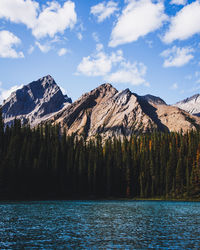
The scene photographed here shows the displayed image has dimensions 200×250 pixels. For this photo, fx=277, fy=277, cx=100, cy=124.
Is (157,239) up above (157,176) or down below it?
below

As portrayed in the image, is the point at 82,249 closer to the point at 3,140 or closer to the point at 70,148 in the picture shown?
the point at 70,148

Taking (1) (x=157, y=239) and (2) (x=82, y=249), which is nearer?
(2) (x=82, y=249)

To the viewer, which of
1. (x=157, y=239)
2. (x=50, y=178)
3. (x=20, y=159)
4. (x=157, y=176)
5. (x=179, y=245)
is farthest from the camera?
(x=157, y=176)

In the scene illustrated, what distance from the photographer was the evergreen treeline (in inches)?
4175

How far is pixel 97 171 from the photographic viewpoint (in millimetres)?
123938

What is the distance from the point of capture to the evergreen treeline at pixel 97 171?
4175 inches

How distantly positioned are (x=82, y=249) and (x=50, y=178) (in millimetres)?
94011

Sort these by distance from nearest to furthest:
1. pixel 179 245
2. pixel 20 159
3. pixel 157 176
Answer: pixel 179 245 → pixel 20 159 → pixel 157 176

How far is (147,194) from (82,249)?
101933 millimetres

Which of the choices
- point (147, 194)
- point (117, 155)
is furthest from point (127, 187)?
point (117, 155)

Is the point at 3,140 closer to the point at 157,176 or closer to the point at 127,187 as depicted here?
the point at 127,187

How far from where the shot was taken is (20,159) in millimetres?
104250

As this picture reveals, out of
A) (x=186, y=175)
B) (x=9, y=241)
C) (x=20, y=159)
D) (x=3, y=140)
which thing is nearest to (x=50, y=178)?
(x=20, y=159)

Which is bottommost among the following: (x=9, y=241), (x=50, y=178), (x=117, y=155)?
(x=9, y=241)
